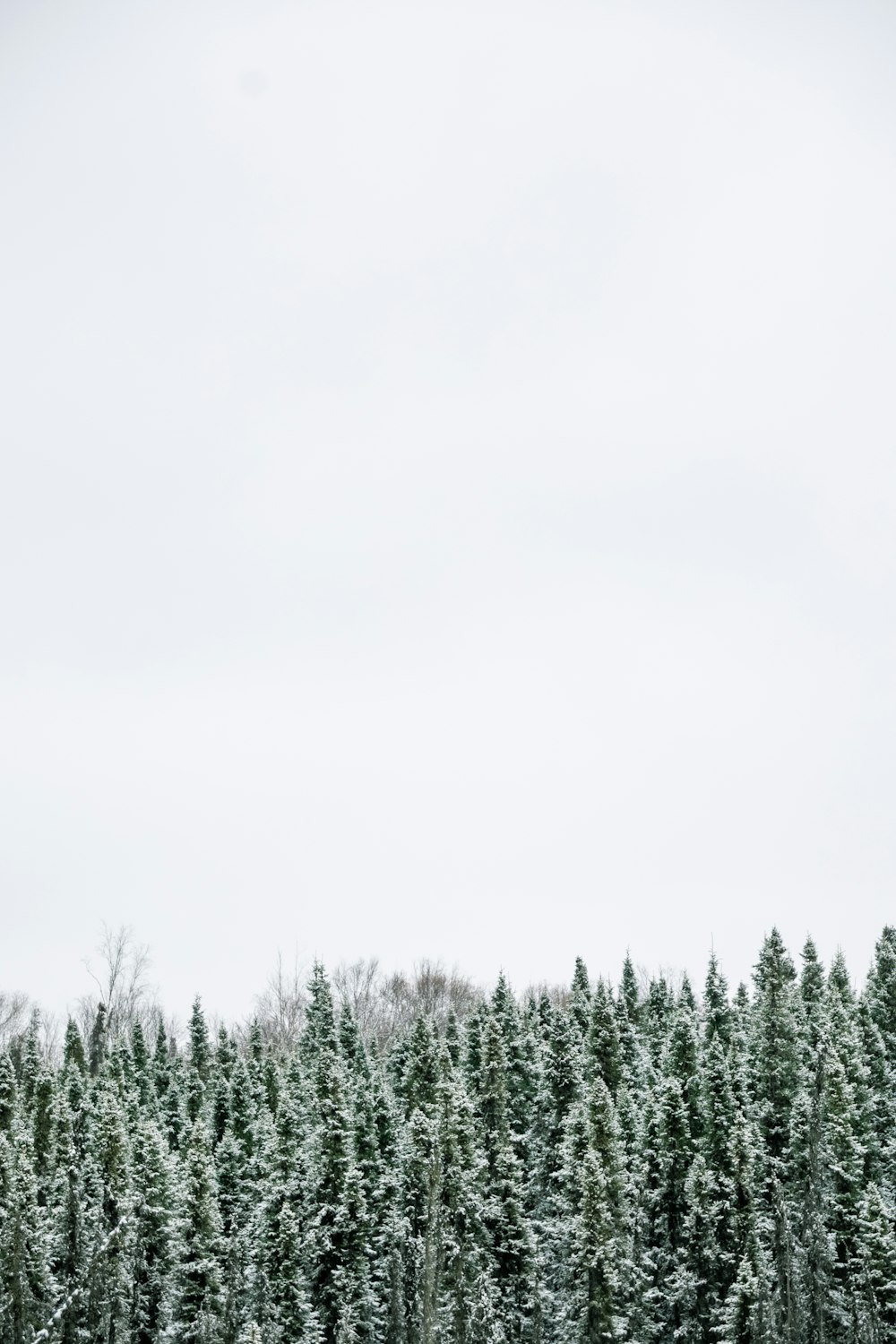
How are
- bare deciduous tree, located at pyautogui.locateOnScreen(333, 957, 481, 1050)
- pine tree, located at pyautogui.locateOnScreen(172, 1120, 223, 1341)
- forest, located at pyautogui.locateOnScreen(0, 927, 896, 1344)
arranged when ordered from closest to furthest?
forest, located at pyautogui.locateOnScreen(0, 927, 896, 1344), pine tree, located at pyautogui.locateOnScreen(172, 1120, 223, 1341), bare deciduous tree, located at pyautogui.locateOnScreen(333, 957, 481, 1050)

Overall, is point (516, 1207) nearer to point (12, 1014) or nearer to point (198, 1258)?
point (198, 1258)

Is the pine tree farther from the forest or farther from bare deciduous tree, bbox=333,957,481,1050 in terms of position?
bare deciduous tree, bbox=333,957,481,1050

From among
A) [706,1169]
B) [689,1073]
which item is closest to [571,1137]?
[706,1169]

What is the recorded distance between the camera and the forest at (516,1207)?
48094 mm

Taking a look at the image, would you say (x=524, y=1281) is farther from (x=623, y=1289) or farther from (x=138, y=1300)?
(x=138, y=1300)

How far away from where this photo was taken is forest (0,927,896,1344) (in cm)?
4809

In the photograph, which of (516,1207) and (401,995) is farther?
(401,995)

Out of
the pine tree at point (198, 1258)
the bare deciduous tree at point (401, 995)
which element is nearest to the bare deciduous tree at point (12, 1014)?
the bare deciduous tree at point (401, 995)

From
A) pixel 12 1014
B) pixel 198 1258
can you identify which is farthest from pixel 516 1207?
pixel 12 1014

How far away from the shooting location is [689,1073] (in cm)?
5800

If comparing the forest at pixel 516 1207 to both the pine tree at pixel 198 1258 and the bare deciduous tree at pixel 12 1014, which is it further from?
the bare deciduous tree at pixel 12 1014

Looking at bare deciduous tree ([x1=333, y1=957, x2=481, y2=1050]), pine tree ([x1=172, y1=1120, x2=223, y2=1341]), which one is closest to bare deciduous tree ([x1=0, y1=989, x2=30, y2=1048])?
bare deciduous tree ([x1=333, y1=957, x2=481, y2=1050])

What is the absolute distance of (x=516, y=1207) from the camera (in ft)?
166

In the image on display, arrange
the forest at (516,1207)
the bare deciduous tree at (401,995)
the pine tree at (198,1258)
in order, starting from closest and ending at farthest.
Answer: the forest at (516,1207)
the pine tree at (198,1258)
the bare deciduous tree at (401,995)
